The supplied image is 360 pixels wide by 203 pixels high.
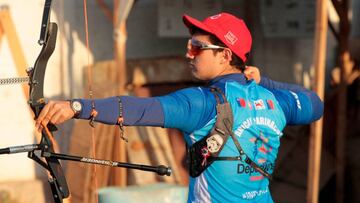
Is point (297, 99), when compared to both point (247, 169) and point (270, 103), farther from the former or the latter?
point (247, 169)

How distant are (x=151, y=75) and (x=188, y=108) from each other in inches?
196

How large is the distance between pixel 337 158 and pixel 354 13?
2.42 m

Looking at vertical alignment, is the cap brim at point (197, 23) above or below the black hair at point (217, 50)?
above

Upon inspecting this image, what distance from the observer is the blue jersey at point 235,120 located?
2359 mm

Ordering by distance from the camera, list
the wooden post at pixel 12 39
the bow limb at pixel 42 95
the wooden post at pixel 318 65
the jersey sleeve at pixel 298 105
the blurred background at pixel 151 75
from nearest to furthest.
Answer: the bow limb at pixel 42 95, the jersey sleeve at pixel 298 105, the wooden post at pixel 318 65, the wooden post at pixel 12 39, the blurred background at pixel 151 75

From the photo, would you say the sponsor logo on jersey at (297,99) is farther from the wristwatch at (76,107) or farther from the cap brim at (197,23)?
the wristwatch at (76,107)

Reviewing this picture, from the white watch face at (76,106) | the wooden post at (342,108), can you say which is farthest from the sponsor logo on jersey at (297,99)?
the wooden post at (342,108)

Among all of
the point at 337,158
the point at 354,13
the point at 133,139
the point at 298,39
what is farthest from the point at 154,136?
the point at 354,13

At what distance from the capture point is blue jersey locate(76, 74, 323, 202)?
2.36 m

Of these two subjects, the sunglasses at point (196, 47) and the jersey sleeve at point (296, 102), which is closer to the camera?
the sunglasses at point (196, 47)

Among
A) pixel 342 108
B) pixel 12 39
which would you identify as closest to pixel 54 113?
pixel 12 39

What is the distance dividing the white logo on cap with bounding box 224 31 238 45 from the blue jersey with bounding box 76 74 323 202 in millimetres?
139

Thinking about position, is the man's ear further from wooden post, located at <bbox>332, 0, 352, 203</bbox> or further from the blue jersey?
wooden post, located at <bbox>332, 0, 352, 203</bbox>

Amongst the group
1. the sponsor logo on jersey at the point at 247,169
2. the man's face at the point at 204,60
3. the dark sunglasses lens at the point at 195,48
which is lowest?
the sponsor logo on jersey at the point at 247,169
